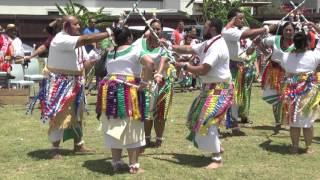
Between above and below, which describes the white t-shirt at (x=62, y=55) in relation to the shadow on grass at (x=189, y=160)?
above

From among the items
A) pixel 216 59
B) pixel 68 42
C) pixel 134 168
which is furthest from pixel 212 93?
pixel 68 42

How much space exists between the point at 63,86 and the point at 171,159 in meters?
1.57

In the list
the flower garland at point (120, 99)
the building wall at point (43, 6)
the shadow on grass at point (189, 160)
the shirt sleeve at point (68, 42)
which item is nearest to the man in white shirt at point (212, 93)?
the shadow on grass at point (189, 160)

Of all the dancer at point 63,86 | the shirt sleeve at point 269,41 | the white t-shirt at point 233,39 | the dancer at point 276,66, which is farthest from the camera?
the shirt sleeve at point 269,41

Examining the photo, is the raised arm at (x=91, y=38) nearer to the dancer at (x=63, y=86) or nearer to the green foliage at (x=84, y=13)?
the dancer at (x=63, y=86)

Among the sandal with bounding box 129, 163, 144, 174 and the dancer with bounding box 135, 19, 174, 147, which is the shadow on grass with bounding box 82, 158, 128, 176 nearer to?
the sandal with bounding box 129, 163, 144, 174

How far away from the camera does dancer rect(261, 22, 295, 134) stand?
776cm

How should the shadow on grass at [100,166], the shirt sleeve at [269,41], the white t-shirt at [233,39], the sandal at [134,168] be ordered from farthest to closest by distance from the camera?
the shirt sleeve at [269,41] → the white t-shirt at [233,39] → the shadow on grass at [100,166] → the sandal at [134,168]

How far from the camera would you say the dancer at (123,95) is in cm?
611

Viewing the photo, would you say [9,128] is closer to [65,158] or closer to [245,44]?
[65,158]

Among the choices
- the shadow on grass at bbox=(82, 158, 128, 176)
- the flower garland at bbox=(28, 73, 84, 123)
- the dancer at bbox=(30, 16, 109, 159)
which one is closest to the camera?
the shadow on grass at bbox=(82, 158, 128, 176)

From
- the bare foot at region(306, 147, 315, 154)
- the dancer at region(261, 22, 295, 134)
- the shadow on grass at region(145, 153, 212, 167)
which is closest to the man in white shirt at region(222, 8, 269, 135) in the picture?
the dancer at region(261, 22, 295, 134)

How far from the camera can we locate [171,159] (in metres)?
7.06

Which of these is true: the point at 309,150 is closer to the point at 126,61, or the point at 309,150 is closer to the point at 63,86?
the point at 126,61
